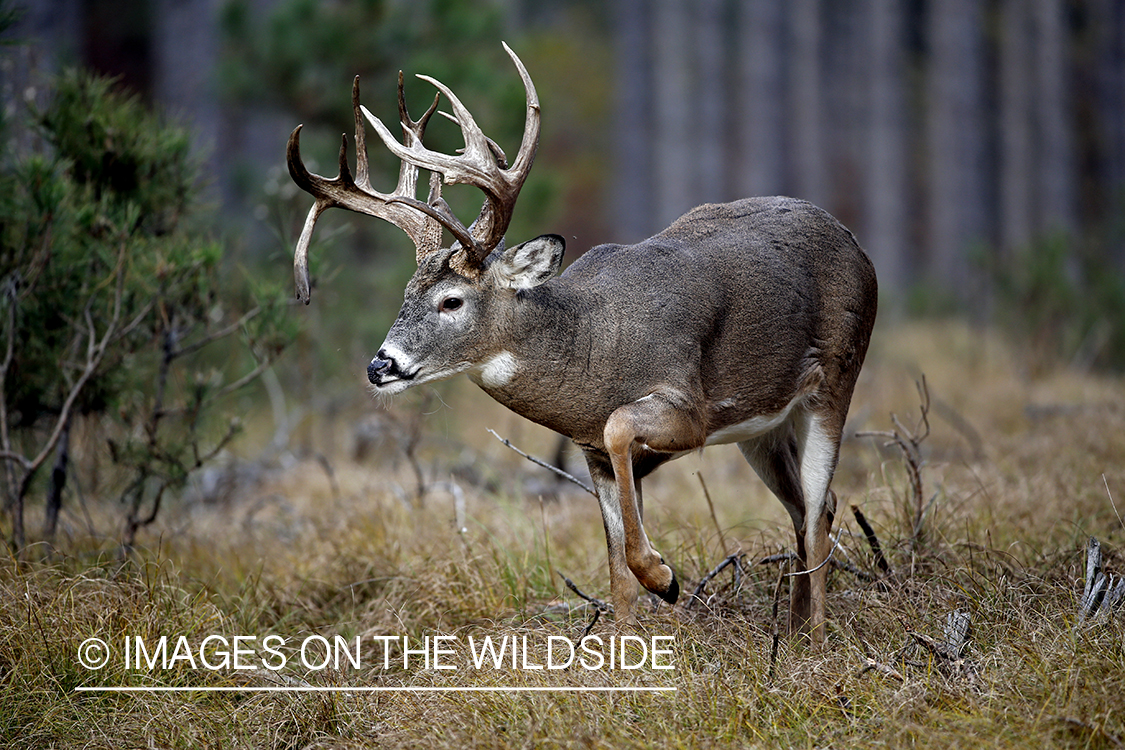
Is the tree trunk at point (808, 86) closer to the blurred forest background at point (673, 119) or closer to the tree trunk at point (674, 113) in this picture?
the blurred forest background at point (673, 119)

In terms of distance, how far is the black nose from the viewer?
3562mm

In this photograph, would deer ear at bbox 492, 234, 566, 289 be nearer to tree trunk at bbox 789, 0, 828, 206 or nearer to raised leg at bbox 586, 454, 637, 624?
raised leg at bbox 586, 454, 637, 624

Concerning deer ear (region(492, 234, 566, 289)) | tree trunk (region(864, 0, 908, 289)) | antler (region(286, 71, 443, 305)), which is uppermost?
antler (region(286, 71, 443, 305))

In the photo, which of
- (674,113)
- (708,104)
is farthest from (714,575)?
(708,104)

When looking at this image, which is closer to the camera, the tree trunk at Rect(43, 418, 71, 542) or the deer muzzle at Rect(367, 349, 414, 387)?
the deer muzzle at Rect(367, 349, 414, 387)

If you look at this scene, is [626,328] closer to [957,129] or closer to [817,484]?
[817,484]

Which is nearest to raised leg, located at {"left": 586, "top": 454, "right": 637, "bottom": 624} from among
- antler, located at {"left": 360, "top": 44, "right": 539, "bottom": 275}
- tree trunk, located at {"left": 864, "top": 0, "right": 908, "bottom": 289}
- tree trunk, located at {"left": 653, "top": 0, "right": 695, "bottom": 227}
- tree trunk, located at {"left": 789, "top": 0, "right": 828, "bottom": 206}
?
antler, located at {"left": 360, "top": 44, "right": 539, "bottom": 275}

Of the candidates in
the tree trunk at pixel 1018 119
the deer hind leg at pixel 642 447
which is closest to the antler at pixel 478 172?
the deer hind leg at pixel 642 447

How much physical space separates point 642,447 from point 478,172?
112 centimetres

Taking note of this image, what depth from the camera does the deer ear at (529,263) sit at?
3.66 m

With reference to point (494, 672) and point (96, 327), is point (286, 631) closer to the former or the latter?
point (494, 672)

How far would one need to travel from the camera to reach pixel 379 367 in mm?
3562

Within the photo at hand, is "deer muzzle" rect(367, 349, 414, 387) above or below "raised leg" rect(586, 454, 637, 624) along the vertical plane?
above

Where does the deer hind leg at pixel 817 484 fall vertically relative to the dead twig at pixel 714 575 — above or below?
above
